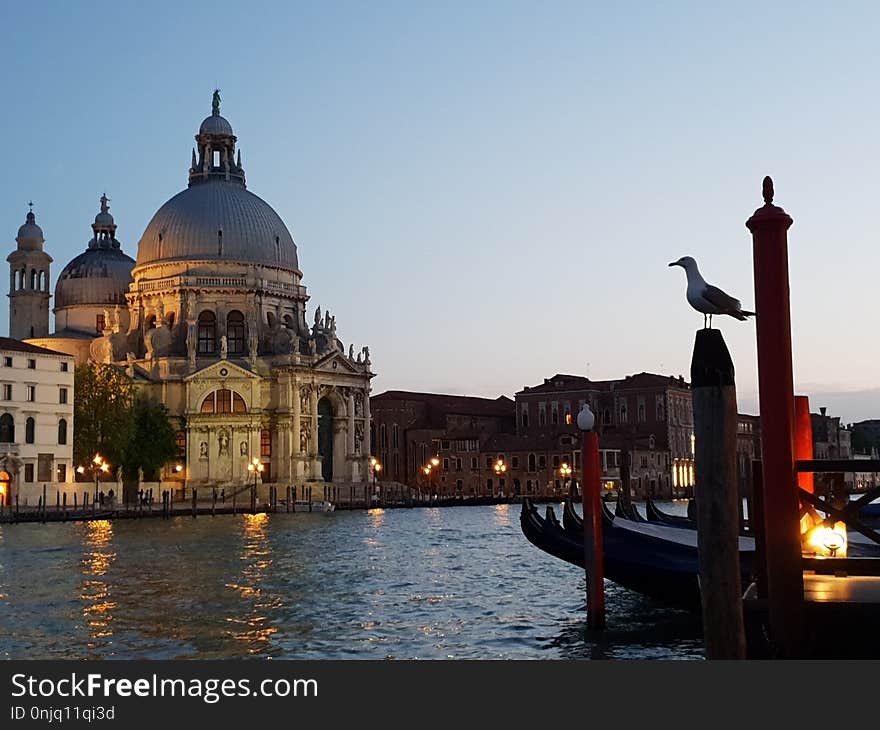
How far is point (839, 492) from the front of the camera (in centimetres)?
1017

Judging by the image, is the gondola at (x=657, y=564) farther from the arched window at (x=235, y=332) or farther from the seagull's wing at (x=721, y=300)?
the arched window at (x=235, y=332)

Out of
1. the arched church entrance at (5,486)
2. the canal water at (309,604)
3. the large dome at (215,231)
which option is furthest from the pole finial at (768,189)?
the large dome at (215,231)

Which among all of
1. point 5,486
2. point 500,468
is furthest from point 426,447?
point 5,486

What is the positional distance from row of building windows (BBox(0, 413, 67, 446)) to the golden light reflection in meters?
16.5

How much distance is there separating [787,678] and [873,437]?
151m

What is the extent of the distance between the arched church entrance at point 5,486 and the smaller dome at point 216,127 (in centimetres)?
2901

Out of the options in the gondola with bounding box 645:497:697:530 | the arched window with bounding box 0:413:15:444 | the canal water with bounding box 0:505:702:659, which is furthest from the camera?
the arched window with bounding box 0:413:15:444

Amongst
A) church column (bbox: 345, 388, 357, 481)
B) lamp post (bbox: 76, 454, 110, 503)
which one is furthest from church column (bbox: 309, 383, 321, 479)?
lamp post (bbox: 76, 454, 110, 503)

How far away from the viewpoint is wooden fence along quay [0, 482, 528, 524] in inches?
1686

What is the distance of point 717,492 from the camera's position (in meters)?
7.33

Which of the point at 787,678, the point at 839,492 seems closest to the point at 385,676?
the point at 787,678

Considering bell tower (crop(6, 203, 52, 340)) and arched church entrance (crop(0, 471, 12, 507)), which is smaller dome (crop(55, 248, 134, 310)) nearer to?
bell tower (crop(6, 203, 52, 340))

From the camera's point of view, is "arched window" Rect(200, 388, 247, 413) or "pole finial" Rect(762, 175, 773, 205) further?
"arched window" Rect(200, 388, 247, 413)

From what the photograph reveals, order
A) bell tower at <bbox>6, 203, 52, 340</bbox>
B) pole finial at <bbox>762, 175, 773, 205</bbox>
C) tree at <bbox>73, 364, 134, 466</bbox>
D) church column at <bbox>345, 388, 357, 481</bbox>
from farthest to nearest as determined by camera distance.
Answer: bell tower at <bbox>6, 203, 52, 340</bbox>, church column at <bbox>345, 388, 357, 481</bbox>, tree at <bbox>73, 364, 134, 466</bbox>, pole finial at <bbox>762, 175, 773, 205</bbox>
